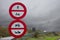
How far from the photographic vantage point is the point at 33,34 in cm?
553

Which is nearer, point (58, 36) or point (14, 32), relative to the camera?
point (14, 32)

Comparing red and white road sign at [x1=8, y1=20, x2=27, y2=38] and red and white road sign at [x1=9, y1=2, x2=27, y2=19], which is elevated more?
red and white road sign at [x1=9, y1=2, x2=27, y2=19]

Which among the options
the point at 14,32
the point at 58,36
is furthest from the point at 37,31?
the point at 14,32

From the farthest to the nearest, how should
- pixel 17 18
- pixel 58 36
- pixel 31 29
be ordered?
pixel 58 36, pixel 31 29, pixel 17 18

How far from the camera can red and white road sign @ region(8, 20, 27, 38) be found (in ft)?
13.8

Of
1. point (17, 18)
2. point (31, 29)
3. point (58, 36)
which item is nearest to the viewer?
point (17, 18)

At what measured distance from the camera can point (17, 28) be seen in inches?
166

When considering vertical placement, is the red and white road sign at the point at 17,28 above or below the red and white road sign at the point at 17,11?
below

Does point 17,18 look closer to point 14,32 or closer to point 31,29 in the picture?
point 14,32

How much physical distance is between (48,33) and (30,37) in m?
0.39

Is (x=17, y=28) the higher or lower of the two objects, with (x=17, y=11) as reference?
lower

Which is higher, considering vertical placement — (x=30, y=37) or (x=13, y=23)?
(x=13, y=23)

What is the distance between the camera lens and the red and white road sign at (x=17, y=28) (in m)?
4.22

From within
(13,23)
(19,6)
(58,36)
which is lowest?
(58,36)
